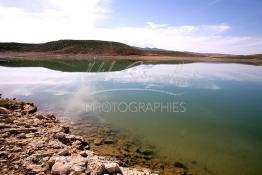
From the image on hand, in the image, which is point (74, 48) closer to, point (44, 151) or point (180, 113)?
point (180, 113)

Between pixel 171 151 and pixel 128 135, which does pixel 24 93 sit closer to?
pixel 128 135

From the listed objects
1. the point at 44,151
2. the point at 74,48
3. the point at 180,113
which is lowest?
the point at 180,113

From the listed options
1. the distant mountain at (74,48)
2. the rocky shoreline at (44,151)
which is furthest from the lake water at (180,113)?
the distant mountain at (74,48)

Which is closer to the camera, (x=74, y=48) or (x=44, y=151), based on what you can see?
(x=44, y=151)

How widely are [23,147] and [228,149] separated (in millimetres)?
6243

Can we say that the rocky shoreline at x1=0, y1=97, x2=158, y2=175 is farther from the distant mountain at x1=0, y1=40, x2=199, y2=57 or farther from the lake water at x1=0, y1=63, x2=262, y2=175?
the distant mountain at x1=0, y1=40, x2=199, y2=57

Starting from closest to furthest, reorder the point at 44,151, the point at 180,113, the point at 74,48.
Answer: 1. the point at 44,151
2. the point at 180,113
3. the point at 74,48

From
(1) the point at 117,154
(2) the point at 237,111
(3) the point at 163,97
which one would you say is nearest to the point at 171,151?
(1) the point at 117,154

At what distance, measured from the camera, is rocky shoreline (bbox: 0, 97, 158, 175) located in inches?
205

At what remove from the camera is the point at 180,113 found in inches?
466

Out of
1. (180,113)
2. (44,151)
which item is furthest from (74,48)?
(44,151)

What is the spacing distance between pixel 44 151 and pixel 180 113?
7.26 metres

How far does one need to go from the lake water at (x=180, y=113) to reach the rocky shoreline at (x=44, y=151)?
2.15 metres

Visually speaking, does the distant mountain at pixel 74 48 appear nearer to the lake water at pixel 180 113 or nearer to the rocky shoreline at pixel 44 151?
the lake water at pixel 180 113
